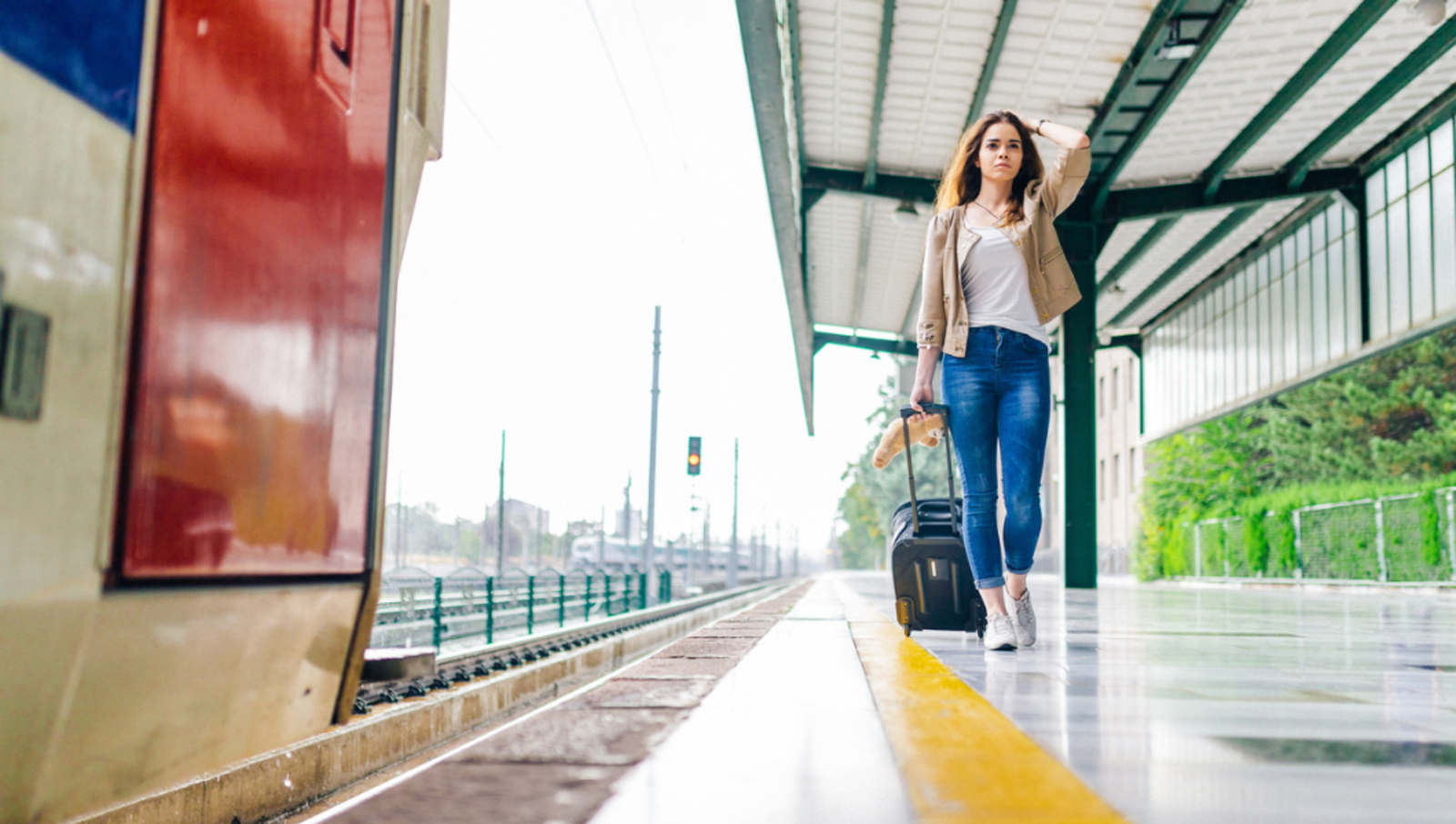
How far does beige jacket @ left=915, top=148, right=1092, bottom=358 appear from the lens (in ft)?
12.9

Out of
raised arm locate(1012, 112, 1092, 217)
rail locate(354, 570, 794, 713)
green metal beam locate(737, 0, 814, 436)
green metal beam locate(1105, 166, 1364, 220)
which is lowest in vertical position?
rail locate(354, 570, 794, 713)

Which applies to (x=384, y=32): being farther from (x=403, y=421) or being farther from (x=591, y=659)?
(x=403, y=421)

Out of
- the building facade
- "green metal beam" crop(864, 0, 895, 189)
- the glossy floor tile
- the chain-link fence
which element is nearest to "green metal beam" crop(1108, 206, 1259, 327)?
the chain-link fence

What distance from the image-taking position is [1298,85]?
11.8 m

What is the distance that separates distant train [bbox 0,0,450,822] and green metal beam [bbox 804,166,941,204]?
12.9 m

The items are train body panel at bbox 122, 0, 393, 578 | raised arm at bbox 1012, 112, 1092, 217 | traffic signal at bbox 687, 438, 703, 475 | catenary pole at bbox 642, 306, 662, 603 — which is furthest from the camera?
traffic signal at bbox 687, 438, 703, 475

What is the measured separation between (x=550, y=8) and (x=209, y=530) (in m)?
11.7

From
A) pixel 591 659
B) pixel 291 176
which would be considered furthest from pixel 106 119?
pixel 591 659

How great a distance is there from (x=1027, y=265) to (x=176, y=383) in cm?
316

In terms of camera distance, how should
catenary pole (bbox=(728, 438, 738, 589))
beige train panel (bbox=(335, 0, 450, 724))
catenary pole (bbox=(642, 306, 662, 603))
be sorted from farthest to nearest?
catenary pole (bbox=(728, 438, 738, 589)) → catenary pole (bbox=(642, 306, 662, 603)) → beige train panel (bbox=(335, 0, 450, 724))

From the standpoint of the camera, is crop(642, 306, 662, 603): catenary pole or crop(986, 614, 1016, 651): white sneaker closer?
crop(986, 614, 1016, 651): white sneaker

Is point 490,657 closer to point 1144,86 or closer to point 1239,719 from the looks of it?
point 1144,86

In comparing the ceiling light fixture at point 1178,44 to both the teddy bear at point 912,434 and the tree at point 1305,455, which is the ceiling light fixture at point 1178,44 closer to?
the teddy bear at point 912,434

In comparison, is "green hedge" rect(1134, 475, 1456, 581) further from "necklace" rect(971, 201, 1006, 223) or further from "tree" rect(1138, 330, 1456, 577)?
"necklace" rect(971, 201, 1006, 223)
